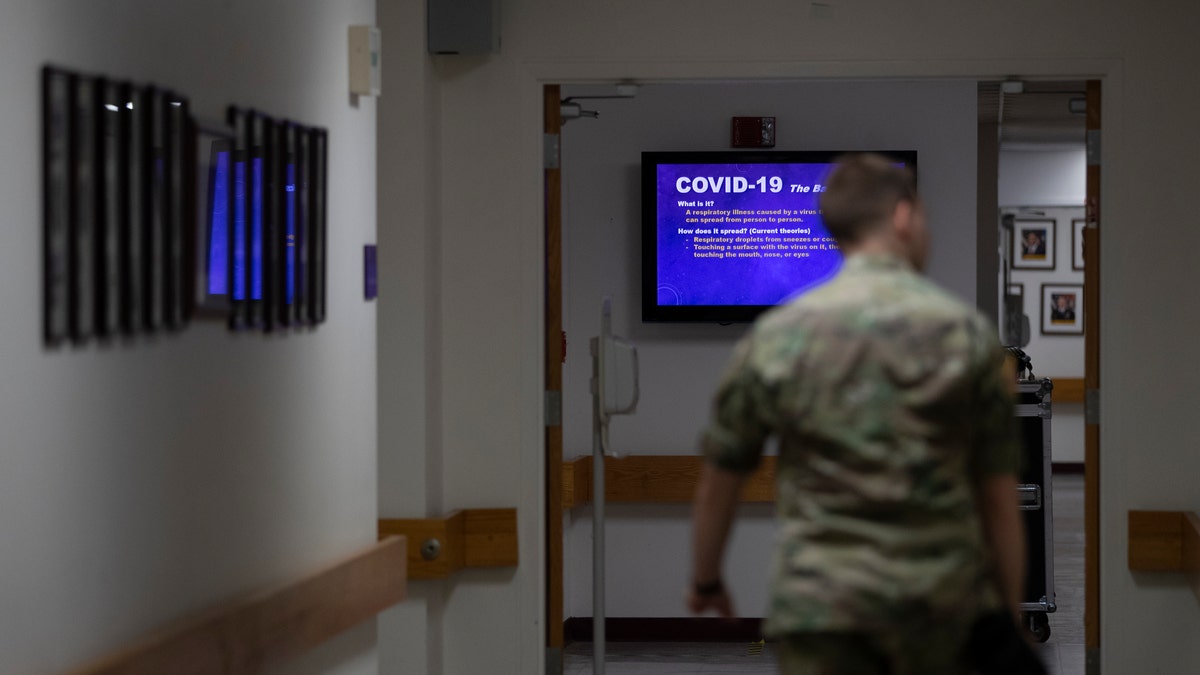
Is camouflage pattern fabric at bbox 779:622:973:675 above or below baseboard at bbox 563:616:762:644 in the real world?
above

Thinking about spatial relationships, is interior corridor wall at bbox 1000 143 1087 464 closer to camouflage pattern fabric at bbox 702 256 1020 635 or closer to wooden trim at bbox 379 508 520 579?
wooden trim at bbox 379 508 520 579

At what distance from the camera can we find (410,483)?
16.6ft

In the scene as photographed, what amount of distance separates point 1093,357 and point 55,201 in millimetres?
3705

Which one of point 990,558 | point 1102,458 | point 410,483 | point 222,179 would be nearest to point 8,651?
point 222,179

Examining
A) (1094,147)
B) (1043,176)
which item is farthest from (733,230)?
(1043,176)

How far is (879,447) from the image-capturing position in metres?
2.35

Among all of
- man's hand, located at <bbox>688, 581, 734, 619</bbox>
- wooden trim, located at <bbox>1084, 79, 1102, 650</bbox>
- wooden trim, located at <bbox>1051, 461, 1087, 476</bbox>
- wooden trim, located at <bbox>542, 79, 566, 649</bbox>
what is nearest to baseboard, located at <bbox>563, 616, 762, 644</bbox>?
wooden trim, located at <bbox>542, 79, 566, 649</bbox>

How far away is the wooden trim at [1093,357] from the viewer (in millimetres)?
5070

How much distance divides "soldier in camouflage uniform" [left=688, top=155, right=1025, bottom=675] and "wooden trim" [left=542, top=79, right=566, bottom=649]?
112 inches

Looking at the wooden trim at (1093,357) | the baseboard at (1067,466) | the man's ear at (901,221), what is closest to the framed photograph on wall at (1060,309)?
the baseboard at (1067,466)

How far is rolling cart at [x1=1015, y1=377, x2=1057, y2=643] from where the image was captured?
693 cm

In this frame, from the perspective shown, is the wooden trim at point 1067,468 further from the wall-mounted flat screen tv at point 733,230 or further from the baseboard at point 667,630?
the wall-mounted flat screen tv at point 733,230

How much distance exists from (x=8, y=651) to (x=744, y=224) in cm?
489

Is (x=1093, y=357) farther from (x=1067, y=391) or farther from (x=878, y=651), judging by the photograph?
(x=1067, y=391)
